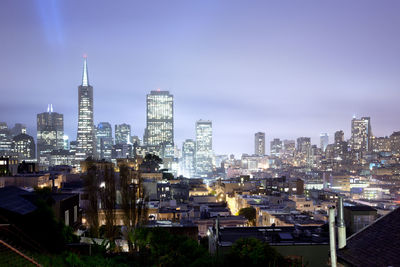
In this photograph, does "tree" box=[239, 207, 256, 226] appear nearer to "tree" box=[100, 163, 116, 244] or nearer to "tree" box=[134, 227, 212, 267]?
"tree" box=[100, 163, 116, 244]

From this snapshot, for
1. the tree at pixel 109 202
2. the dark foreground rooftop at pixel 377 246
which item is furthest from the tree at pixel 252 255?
the tree at pixel 109 202

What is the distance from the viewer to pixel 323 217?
68.9 m

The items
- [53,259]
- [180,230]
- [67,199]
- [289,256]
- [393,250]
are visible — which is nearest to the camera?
[393,250]

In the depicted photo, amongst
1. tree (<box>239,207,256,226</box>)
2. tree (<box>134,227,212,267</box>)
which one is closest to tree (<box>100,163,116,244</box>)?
tree (<box>134,227,212,267</box>)

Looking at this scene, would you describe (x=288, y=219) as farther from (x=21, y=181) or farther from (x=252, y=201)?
(x=21, y=181)

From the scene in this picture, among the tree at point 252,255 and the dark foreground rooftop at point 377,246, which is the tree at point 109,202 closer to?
the tree at point 252,255

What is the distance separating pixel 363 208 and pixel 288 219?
28896 millimetres

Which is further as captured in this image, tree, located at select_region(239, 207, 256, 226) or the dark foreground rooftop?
tree, located at select_region(239, 207, 256, 226)

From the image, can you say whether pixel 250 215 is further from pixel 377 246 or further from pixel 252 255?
pixel 377 246

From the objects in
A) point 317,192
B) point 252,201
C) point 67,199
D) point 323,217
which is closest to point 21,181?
point 67,199

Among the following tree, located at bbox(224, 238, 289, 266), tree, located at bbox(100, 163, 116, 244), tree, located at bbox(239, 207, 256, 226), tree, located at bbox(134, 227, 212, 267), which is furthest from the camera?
tree, located at bbox(239, 207, 256, 226)

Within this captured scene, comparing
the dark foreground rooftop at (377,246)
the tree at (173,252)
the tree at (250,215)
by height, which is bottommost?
the tree at (250,215)

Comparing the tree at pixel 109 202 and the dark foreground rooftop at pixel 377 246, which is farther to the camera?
the tree at pixel 109 202

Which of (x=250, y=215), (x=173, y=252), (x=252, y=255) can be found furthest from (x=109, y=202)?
(x=250, y=215)
